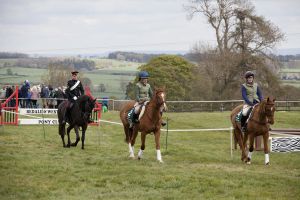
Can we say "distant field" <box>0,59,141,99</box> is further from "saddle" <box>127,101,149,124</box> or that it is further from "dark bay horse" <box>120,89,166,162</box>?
"dark bay horse" <box>120,89,166,162</box>

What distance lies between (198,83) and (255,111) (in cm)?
4189

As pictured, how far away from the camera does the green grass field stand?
1310cm

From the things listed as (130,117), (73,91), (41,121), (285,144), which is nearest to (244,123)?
(285,144)

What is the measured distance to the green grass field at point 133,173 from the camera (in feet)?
43.0

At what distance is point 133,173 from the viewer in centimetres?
1541

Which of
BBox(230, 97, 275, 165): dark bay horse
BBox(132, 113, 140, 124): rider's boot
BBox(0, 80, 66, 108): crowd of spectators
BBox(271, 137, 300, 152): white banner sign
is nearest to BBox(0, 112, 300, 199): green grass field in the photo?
BBox(271, 137, 300, 152): white banner sign

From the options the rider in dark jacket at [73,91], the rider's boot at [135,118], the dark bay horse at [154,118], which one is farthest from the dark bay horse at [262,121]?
the rider in dark jacket at [73,91]

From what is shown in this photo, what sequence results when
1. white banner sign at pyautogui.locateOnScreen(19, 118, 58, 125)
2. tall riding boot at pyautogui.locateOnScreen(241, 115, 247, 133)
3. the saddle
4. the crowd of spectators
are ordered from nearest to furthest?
the saddle
tall riding boot at pyautogui.locateOnScreen(241, 115, 247, 133)
white banner sign at pyautogui.locateOnScreen(19, 118, 58, 125)
the crowd of spectators

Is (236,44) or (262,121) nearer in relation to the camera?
(262,121)

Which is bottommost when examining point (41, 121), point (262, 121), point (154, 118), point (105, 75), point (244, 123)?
point (41, 121)

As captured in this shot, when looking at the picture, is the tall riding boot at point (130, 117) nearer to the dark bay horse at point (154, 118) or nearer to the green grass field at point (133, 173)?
the dark bay horse at point (154, 118)

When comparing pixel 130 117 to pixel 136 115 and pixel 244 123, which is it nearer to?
pixel 136 115

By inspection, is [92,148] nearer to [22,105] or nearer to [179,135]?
[179,135]

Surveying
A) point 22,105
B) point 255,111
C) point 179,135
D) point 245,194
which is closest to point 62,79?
point 22,105
